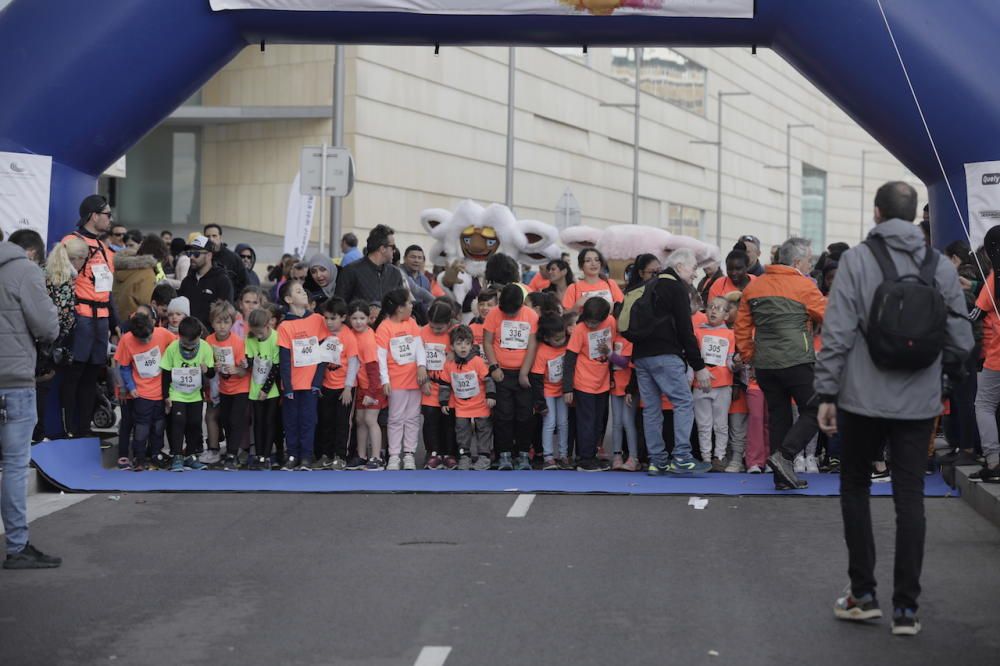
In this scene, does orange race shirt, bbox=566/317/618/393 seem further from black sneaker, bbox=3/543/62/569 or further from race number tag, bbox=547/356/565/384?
black sneaker, bbox=3/543/62/569

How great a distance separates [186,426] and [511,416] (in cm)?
275

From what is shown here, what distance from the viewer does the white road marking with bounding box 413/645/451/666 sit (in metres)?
6.13

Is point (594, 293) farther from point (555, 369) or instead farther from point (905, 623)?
point (905, 623)

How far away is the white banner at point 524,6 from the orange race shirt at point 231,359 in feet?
9.41

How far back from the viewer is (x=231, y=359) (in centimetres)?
1289

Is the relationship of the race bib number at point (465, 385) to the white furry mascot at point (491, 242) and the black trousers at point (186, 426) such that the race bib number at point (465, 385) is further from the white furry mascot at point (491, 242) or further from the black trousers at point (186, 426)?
the white furry mascot at point (491, 242)

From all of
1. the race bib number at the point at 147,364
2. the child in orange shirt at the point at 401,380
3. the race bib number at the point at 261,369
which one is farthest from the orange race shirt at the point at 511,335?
the race bib number at the point at 147,364

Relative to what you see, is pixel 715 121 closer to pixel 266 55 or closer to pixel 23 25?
pixel 266 55

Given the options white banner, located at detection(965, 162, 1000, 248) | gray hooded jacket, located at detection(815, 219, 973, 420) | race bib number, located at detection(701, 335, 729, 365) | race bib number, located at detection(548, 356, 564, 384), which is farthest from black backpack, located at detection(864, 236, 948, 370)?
race bib number, located at detection(548, 356, 564, 384)

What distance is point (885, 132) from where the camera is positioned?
12.5 metres

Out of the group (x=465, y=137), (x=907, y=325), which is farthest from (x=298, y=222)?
(x=465, y=137)

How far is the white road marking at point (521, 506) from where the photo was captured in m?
10.1

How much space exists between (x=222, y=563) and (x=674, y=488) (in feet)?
13.5

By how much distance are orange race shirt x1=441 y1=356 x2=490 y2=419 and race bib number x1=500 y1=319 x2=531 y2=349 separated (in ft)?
0.91
